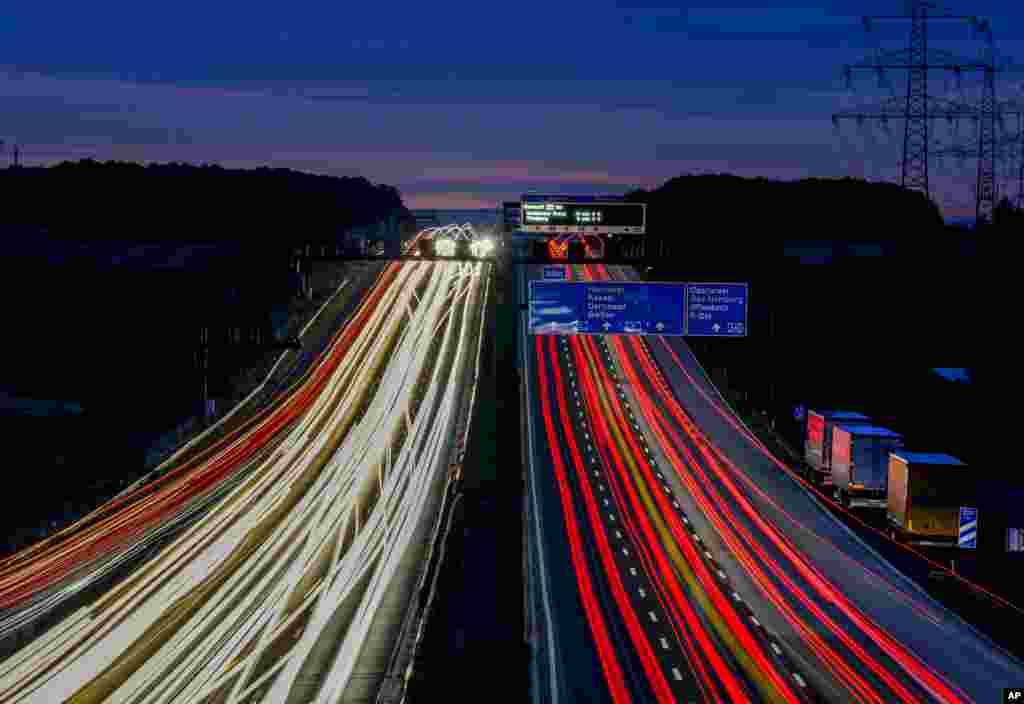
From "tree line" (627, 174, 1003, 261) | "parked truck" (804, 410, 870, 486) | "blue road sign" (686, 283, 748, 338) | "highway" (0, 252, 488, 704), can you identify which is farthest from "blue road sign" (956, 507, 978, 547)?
"tree line" (627, 174, 1003, 261)

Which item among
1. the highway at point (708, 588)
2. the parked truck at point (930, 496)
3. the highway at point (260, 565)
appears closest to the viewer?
the highway at point (260, 565)

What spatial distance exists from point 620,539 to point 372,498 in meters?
11.0

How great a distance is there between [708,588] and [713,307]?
1742 cm

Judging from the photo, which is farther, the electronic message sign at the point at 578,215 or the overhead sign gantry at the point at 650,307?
the overhead sign gantry at the point at 650,307

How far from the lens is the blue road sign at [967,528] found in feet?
141

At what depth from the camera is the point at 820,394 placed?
241 ft

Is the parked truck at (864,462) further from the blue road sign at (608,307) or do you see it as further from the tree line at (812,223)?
the tree line at (812,223)

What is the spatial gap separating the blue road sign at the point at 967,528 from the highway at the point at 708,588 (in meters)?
2.74

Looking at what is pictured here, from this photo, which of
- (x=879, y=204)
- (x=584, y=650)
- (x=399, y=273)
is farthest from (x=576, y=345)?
(x=879, y=204)

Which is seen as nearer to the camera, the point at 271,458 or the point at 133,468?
the point at 133,468

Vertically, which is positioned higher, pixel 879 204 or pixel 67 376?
pixel 879 204

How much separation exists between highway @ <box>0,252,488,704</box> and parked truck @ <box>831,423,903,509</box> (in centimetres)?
1654

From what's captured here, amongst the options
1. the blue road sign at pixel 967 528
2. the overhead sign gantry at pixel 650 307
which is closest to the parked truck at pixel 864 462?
the blue road sign at pixel 967 528

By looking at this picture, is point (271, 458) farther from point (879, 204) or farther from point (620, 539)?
point (879, 204)
